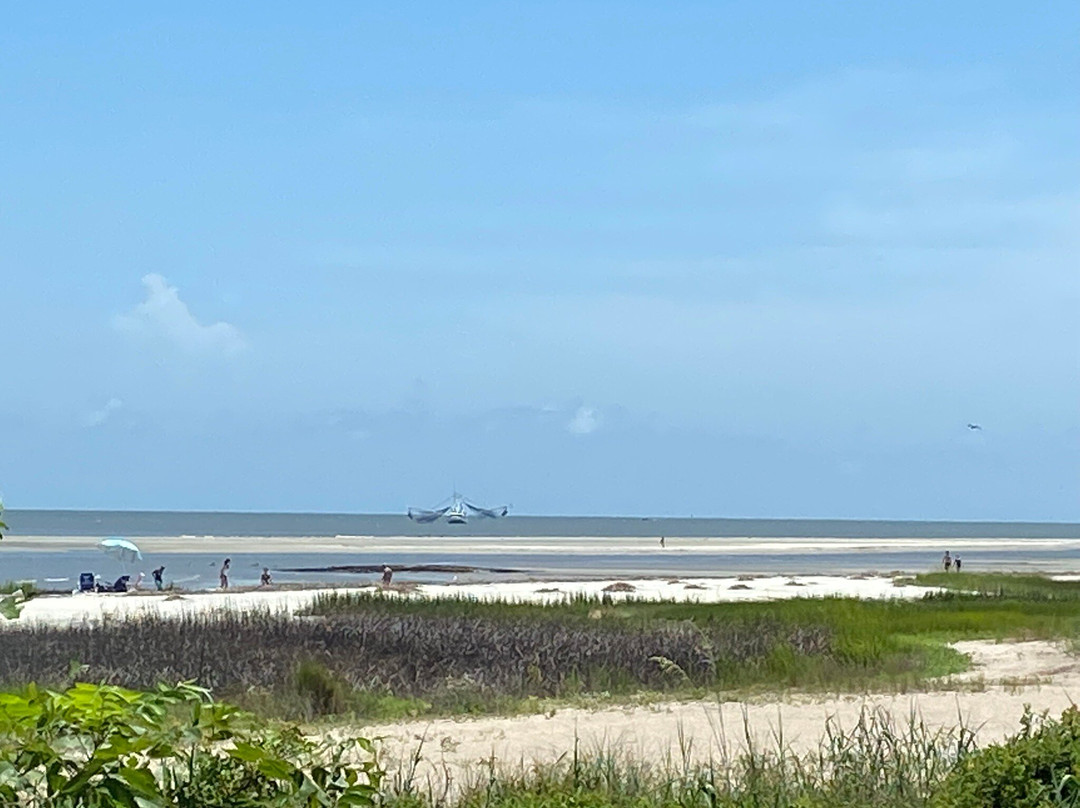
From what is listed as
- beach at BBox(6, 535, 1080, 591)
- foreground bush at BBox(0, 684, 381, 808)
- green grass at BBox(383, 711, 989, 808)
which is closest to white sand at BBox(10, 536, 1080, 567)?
beach at BBox(6, 535, 1080, 591)

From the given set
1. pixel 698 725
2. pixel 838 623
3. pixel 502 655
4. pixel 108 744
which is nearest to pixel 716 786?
pixel 108 744

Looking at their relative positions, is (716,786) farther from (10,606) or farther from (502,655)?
(502,655)

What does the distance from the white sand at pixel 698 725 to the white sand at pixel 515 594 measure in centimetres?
1348

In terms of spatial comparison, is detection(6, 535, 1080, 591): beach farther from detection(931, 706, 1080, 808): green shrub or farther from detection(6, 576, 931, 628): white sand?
detection(931, 706, 1080, 808): green shrub

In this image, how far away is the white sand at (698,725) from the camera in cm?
1277

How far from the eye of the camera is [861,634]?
24703mm

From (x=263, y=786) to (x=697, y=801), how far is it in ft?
9.21

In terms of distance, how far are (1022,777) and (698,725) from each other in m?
9.59

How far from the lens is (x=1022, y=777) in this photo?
5.89m

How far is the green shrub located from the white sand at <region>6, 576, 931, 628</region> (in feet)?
74.6

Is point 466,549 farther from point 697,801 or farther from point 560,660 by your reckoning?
point 697,801

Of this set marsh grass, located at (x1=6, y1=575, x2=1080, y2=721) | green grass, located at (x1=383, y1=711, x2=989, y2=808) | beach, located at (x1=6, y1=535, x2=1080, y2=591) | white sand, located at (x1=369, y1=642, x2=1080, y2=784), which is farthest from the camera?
beach, located at (x1=6, y1=535, x2=1080, y2=591)

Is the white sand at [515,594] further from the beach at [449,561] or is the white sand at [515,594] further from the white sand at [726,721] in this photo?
the white sand at [726,721]

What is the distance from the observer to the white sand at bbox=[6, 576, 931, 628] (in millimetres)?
36131
